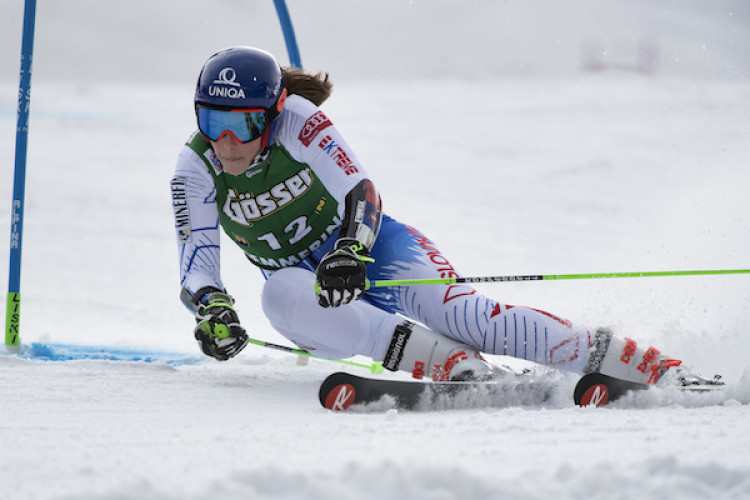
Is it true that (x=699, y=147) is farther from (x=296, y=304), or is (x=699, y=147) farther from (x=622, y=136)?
(x=296, y=304)

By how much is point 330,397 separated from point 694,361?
116 centimetres

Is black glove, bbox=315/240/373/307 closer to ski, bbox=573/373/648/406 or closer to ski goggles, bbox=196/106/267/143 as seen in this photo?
ski goggles, bbox=196/106/267/143

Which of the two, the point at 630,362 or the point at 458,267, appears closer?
the point at 630,362

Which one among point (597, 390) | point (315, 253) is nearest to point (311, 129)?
point (315, 253)

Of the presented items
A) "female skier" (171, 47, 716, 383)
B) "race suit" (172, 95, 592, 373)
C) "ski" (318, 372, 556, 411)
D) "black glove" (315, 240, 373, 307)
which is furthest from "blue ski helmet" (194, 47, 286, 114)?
"ski" (318, 372, 556, 411)

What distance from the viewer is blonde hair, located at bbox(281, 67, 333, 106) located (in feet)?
8.17

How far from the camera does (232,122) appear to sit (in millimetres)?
2180

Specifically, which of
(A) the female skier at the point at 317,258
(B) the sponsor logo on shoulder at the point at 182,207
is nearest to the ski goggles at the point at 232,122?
(A) the female skier at the point at 317,258

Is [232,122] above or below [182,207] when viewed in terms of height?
above

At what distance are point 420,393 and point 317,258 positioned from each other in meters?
0.75

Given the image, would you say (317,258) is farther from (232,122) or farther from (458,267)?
(458,267)

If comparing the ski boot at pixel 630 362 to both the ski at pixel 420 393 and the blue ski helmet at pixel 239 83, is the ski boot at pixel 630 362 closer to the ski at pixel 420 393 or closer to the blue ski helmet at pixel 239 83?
the ski at pixel 420 393

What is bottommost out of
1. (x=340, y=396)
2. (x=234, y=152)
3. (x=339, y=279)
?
(x=340, y=396)

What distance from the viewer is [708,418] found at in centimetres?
165
